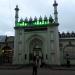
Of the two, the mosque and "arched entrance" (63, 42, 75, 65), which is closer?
the mosque

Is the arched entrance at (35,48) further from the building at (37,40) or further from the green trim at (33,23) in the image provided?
the green trim at (33,23)

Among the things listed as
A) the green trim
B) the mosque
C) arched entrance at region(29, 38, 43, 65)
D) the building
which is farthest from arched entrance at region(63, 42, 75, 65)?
the green trim

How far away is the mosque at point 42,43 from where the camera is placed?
159ft

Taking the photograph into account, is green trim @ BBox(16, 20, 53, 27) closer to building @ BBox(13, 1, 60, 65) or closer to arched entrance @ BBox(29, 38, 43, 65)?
building @ BBox(13, 1, 60, 65)

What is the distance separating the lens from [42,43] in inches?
1976

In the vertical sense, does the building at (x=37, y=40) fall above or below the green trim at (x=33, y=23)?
below

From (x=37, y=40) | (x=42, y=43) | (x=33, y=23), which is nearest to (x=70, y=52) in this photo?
(x=42, y=43)

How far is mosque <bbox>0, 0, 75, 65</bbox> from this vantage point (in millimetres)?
48469

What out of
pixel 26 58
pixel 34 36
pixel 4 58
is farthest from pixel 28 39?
pixel 4 58

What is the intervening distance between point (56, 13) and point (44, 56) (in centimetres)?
1133

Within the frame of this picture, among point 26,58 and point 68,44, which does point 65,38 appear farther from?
point 26,58

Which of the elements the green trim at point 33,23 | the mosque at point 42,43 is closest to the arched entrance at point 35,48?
the mosque at point 42,43

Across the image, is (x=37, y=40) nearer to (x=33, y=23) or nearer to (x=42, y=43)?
(x=42, y=43)

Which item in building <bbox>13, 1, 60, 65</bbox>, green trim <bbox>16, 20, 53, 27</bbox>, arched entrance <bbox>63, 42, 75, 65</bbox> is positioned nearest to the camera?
building <bbox>13, 1, 60, 65</bbox>
